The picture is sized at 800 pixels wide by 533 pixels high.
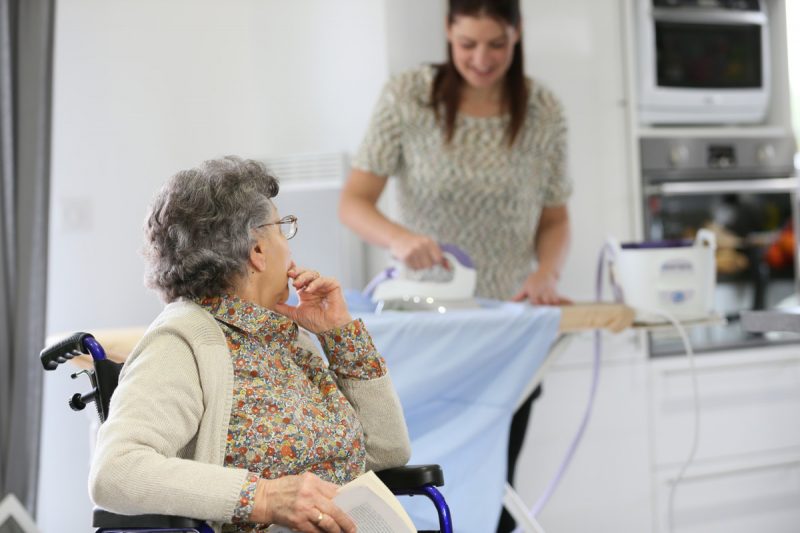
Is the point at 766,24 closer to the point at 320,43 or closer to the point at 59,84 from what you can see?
the point at 320,43

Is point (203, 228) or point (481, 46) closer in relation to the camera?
point (203, 228)

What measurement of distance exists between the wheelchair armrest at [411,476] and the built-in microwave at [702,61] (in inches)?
75.5

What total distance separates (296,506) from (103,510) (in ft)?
0.83

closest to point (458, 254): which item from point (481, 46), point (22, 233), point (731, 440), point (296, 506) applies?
point (481, 46)

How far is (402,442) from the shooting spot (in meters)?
1.54

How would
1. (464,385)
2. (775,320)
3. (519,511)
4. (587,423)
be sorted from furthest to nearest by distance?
(587,423)
(519,511)
(464,385)
(775,320)

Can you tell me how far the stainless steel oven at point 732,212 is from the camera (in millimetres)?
3045

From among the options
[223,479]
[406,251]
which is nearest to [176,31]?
[406,251]

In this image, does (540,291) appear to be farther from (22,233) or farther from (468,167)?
(22,233)

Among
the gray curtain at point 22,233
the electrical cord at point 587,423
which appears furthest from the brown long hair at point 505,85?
the gray curtain at point 22,233

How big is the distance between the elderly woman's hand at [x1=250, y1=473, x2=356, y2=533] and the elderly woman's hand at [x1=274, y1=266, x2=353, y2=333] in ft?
1.04

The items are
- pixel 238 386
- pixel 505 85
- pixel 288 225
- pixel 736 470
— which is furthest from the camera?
pixel 736 470

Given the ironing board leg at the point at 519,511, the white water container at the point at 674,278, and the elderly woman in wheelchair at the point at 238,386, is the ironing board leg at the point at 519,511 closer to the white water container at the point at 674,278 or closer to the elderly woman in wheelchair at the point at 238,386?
the white water container at the point at 674,278

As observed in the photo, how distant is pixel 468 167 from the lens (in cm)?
242
